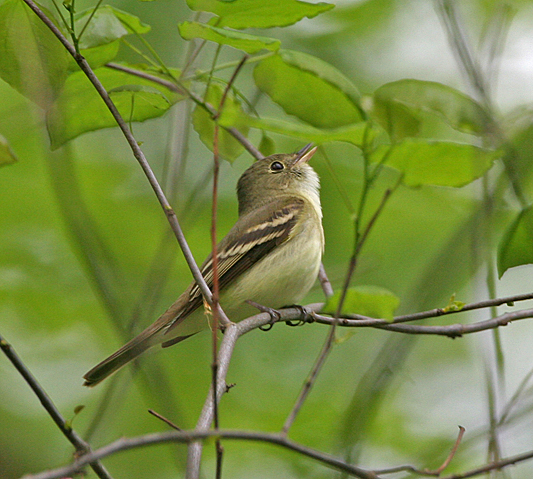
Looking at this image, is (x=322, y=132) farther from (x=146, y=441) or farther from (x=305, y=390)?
(x=146, y=441)

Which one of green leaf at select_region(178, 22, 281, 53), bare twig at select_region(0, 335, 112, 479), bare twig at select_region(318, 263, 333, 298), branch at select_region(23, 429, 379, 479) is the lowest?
branch at select_region(23, 429, 379, 479)

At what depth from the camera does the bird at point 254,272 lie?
426 centimetres

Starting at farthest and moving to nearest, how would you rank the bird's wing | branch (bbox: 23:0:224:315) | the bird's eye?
A: the bird's eye < the bird's wing < branch (bbox: 23:0:224:315)

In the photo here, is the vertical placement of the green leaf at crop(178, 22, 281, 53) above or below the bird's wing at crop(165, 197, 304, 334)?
below

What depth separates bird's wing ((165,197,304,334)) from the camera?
4656mm

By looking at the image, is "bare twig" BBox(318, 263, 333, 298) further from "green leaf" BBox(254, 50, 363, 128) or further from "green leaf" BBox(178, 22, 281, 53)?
"green leaf" BBox(178, 22, 281, 53)

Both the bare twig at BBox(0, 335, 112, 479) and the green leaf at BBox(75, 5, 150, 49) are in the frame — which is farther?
the green leaf at BBox(75, 5, 150, 49)

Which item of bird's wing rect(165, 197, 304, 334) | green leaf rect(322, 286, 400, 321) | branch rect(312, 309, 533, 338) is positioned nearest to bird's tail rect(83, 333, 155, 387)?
bird's wing rect(165, 197, 304, 334)

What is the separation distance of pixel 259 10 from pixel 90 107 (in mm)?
900

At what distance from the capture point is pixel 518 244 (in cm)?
250

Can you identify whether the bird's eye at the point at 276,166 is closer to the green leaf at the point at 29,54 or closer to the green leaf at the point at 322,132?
the green leaf at the point at 29,54

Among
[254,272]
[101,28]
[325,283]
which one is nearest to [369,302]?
[101,28]

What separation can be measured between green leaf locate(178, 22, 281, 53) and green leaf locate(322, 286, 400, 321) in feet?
3.04

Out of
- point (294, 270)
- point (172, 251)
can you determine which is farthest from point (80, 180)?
point (294, 270)
